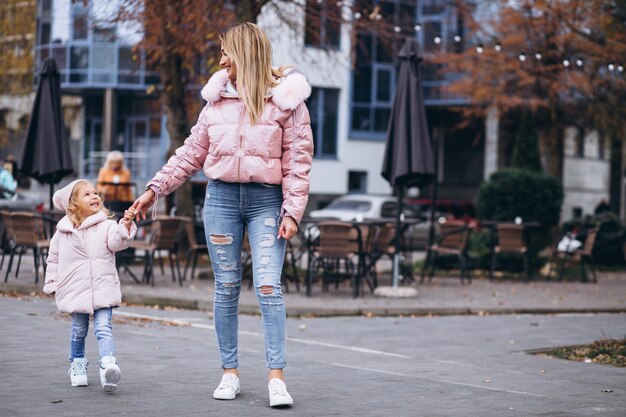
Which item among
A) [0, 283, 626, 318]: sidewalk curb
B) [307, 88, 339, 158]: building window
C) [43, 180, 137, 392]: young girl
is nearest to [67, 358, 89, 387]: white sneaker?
[43, 180, 137, 392]: young girl

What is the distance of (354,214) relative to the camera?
33.0 meters

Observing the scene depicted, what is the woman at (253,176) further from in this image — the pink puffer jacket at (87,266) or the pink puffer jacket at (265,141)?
the pink puffer jacket at (87,266)

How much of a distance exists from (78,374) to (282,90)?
2111mm

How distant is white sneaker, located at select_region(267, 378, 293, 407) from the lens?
6645 mm

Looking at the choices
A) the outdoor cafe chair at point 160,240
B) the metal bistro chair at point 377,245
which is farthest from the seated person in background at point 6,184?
the metal bistro chair at point 377,245

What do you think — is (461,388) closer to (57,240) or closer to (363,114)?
(57,240)

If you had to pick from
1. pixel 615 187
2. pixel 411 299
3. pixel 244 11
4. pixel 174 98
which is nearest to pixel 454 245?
pixel 411 299

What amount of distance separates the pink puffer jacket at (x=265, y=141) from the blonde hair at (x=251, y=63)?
0.07m

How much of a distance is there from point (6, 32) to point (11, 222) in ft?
98.7

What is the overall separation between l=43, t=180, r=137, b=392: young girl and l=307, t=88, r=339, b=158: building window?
125ft

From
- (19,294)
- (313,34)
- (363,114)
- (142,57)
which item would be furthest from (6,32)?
(19,294)

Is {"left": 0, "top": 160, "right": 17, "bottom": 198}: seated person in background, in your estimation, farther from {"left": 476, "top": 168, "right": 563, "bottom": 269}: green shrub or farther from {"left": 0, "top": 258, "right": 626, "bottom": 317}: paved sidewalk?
{"left": 476, "top": 168, "right": 563, "bottom": 269}: green shrub

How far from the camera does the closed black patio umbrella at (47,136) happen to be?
17.0 m

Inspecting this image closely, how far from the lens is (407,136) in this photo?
16641 mm
